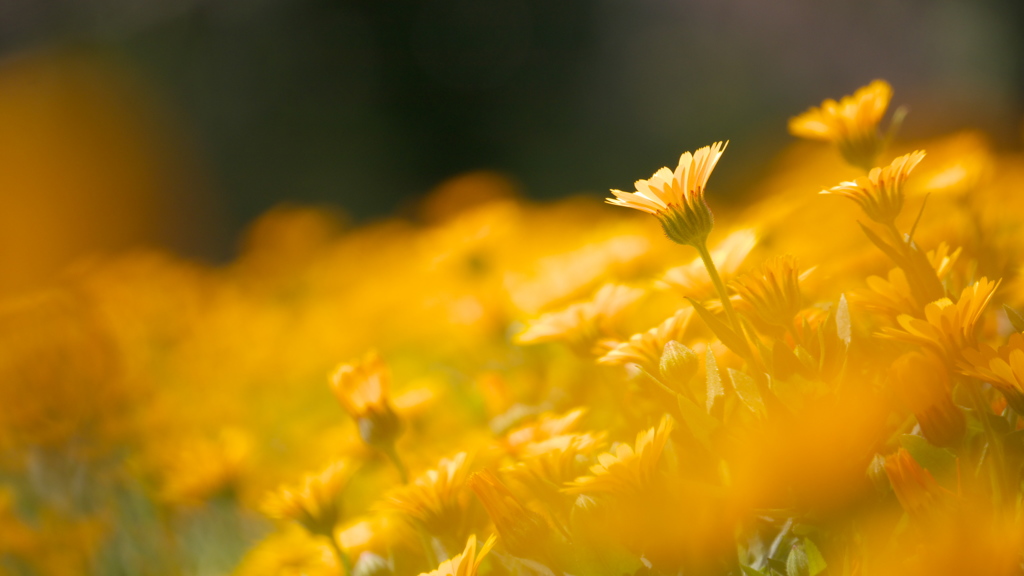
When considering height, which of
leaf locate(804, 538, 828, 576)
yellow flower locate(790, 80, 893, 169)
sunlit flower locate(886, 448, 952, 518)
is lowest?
leaf locate(804, 538, 828, 576)

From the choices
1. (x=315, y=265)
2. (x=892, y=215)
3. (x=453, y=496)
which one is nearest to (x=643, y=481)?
(x=453, y=496)

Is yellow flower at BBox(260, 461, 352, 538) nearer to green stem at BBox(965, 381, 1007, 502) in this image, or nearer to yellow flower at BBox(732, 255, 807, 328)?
yellow flower at BBox(732, 255, 807, 328)

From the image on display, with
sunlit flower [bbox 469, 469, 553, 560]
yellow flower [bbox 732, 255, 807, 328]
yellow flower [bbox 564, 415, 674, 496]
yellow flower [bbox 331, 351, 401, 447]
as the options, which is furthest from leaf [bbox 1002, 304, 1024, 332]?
yellow flower [bbox 331, 351, 401, 447]

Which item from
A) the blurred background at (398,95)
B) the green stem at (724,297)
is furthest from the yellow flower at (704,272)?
the blurred background at (398,95)

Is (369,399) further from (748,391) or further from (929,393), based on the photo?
(929,393)

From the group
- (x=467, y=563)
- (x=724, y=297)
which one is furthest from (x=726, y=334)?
(x=467, y=563)

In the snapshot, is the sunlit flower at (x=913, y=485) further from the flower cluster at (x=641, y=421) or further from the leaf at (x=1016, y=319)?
the leaf at (x=1016, y=319)

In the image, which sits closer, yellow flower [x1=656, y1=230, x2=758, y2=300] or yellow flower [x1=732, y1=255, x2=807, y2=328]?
yellow flower [x1=732, y1=255, x2=807, y2=328]
